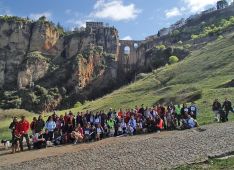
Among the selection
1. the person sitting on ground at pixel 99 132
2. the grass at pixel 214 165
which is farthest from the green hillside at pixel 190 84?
the grass at pixel 214 165

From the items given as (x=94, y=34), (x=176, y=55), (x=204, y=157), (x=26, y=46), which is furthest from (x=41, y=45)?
(x=204, y=157)

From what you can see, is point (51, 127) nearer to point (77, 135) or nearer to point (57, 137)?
point (57, 137)

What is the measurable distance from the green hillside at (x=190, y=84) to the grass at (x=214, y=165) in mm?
22148

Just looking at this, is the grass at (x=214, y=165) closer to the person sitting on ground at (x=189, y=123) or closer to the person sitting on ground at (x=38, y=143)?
the person sitting on ground at (x=189, y=123)

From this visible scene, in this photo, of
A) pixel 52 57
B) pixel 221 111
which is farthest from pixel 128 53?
pixel 221 111

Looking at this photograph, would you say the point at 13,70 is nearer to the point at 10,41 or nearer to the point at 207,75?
the point at 10,41

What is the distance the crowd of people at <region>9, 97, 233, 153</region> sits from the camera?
28.6 metres

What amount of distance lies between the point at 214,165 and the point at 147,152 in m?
4.21

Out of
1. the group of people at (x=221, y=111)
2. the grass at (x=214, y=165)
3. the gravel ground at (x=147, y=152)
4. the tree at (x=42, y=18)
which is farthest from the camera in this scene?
the tree at (x=42, y=18)

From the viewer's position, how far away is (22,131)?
27.0 m

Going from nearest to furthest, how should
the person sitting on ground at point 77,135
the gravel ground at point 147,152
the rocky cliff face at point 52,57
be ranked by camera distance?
the gravel ground at point 147,152, the person sitting on ground at point 77,135, the rocky cliff face at point 52,57

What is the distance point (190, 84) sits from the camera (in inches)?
2544

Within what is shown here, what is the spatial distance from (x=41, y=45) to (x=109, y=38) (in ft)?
74.6

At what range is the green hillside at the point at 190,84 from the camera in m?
50.7
